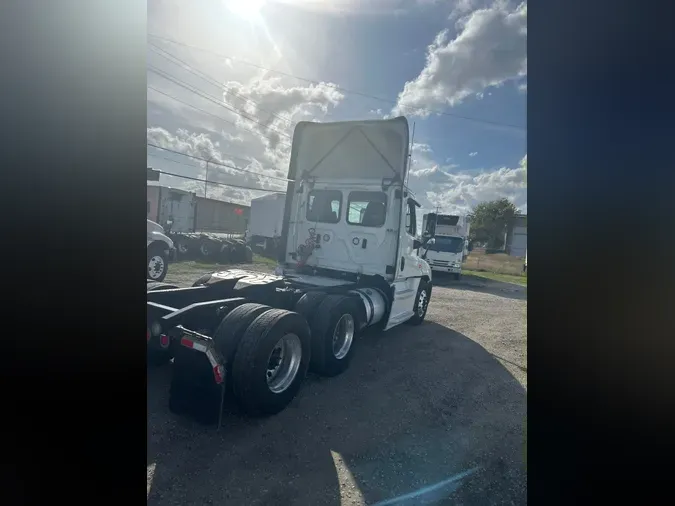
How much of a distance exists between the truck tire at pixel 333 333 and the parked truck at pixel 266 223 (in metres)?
19.1

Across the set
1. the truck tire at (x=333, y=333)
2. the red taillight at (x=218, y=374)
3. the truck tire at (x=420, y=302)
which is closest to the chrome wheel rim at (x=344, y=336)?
the truck tire at (x=333, y=333)

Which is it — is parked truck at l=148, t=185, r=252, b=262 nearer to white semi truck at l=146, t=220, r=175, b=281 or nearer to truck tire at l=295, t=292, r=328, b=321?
white semi truck at l=146, t=220, r=175, b=281

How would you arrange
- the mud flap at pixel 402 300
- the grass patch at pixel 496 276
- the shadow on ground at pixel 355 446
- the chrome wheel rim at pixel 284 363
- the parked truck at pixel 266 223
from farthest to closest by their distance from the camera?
the parked truck at pixel 266 223
the grass patch at pixel 496 276
the mud flap at pixel 402 300
the chrome wheel rim at pixel 284 363
the shadow on ground at pixel 355 446

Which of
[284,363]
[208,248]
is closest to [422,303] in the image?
[284,363]

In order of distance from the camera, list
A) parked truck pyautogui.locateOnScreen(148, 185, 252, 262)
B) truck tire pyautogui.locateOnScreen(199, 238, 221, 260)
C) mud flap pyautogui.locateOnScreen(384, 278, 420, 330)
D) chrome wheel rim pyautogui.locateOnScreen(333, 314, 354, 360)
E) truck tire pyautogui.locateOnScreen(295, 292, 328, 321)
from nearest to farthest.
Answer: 1. truck tire pyautogui.locateOnScreen(295, 292, 328, 321)
2. chrome wheel rim pyautogui.locateOnScreen(333, 314, 354, 360)
3. mud flap pyautogui.locateOnScreen(384, 278, 420, 330)
4. parked truck pyautogui.locateOnScreen(148, 185, 252, 262)
5. truck tire pyautogui.locateOnScreen(199, 238, 221, 260)

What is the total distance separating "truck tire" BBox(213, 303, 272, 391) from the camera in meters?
3.50

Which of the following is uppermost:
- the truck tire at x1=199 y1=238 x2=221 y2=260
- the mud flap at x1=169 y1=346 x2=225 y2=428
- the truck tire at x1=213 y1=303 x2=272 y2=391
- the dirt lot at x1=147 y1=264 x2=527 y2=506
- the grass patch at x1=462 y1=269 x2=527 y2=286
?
the truck tire at x1=199 y1=238 x2=221 y2=260

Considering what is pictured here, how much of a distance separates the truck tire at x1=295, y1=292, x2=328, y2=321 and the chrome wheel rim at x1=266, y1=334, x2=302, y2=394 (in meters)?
0.77

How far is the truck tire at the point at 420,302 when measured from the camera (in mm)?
7641

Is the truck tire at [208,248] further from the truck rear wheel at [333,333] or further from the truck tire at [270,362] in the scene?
the truck tire at [270,362]

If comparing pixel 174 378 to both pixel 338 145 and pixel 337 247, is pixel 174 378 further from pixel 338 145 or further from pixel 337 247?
pixel 338 145

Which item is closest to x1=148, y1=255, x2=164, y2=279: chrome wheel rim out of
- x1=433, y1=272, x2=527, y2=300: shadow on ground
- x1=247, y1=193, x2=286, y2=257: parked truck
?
x1=433, y1=272, x2=527, y2=300: shadow on ground
